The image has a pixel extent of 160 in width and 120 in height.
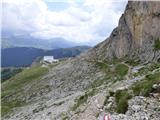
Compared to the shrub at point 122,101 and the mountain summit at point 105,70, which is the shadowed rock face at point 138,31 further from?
the shrub at point 122,101

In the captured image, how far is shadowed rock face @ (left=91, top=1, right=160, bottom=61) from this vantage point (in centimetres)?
9786

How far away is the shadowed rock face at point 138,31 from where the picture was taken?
9786 cm

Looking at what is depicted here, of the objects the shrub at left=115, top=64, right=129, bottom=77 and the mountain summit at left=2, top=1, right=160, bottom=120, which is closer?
the mountain summit at left=2, top=1, right=160, bottom=120

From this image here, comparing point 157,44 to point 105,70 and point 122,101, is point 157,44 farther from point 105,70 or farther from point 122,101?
point 122,101

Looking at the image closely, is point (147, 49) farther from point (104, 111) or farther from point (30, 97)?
point (104, 111)

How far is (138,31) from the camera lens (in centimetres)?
10444

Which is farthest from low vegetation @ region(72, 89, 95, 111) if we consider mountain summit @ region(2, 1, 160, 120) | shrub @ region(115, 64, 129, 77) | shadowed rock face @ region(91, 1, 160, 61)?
shadowed rock face @ region(91, 1, 160, 61)

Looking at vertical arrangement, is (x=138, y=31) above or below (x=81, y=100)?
above

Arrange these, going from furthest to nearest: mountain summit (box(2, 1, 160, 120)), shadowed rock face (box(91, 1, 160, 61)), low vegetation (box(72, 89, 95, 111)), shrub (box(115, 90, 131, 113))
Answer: shadowed rock face (box(91, 1, 160, 61)) < mountain summit (box(2, 1, 160, 120)) < low vegetation (box(72, 89, 95, 111)) < shrub (box(115, 90, 131, 113))

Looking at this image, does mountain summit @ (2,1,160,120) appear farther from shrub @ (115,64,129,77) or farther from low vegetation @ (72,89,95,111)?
low vegetation @ (72,89,95,111)

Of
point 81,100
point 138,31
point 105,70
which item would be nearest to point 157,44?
point 138,31

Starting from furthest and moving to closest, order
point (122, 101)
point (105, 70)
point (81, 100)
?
point (105, 70) → point (81, 100) → point (122, 101)

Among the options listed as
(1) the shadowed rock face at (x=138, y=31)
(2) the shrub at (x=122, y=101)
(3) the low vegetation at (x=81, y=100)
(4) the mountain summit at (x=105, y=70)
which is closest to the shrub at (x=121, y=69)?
(4) the mountain summit at (x=105, y=70)

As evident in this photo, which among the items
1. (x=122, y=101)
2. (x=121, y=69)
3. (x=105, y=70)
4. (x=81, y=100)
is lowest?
(x=81, y=100)
